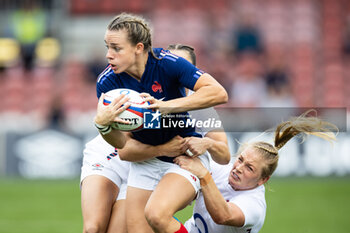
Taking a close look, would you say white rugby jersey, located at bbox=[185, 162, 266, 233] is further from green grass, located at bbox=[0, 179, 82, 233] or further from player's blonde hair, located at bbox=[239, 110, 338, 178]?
green grass, located at bbox=[0, 179, 82, 233]

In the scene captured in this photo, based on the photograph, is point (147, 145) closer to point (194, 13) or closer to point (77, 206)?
point (77, 206)

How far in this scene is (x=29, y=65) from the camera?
1697 cm

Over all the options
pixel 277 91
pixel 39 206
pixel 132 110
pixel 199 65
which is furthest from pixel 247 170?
pixel 199 65

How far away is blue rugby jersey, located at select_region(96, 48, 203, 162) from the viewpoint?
5043 mm

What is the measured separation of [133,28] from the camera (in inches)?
199

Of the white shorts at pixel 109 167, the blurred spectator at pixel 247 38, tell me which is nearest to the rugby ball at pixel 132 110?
the white shorts at pixel 109 167

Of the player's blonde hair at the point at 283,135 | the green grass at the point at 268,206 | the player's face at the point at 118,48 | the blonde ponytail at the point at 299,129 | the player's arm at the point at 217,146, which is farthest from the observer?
the green grass at the point at 268,206

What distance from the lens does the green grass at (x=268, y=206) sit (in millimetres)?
9000

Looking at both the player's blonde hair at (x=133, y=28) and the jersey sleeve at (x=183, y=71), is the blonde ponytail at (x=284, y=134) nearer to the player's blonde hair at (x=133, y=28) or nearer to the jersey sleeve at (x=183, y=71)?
the jersey sleeve at (x=183, y=71)

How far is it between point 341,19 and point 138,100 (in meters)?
12.8

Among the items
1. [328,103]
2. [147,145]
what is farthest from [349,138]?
[147,145]

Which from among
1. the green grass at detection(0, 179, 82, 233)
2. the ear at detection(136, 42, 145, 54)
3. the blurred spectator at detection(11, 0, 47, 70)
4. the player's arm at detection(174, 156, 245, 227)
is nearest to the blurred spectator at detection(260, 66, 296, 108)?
the green grass at detection(0, 179, 82, 233)

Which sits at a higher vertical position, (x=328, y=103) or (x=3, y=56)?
(x=3, y=56)

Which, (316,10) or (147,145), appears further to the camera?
(316,10)
